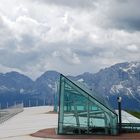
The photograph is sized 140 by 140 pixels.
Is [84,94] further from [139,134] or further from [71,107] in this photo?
[139,134]

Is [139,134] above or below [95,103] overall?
below

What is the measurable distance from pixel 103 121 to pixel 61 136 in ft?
13.8

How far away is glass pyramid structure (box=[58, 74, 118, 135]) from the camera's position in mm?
43312

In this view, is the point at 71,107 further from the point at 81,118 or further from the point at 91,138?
the point at 91,138

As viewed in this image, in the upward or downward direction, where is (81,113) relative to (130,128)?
upward

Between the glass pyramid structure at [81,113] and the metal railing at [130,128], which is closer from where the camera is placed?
the glass pyramid structure at [81,113]

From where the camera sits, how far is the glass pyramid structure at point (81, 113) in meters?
43.3

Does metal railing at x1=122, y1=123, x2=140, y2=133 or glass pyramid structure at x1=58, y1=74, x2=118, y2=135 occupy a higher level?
glass pyramid structure at x1=58, y1=74, x2=118, y2=135

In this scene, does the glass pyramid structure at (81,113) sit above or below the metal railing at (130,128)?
above

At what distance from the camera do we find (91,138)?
131 feet

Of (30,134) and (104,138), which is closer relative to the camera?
(104,138)

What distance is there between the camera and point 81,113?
1720 inches

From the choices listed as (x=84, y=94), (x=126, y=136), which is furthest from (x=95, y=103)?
(x=126, y=136)

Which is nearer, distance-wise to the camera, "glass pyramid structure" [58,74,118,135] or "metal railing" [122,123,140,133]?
"glass pyramid structure" [58,74,118,135]
